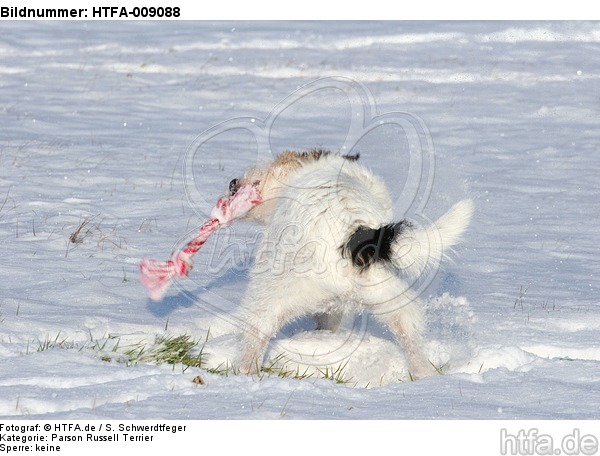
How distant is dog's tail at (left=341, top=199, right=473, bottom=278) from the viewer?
409 centimetres

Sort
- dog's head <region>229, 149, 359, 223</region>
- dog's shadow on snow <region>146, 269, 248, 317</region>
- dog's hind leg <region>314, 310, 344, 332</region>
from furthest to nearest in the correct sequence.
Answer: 1. dog's shadow on snow <region>146, 269, 248, 317</region>
2. dog's hind leg <region>314, 310, 344, 332</region>
3. dog's head <region>229, 149, 359, 223</region>

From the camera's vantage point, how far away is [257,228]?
23.6ft

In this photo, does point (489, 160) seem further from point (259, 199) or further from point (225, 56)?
point (225, 56)

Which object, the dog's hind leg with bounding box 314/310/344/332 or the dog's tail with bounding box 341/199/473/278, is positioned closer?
the dog's tail with bounding box 341/199/473/278

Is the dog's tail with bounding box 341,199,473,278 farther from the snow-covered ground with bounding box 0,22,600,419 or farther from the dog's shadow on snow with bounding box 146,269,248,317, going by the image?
the dog's shadow on snow with bounding box 146,269,248,317

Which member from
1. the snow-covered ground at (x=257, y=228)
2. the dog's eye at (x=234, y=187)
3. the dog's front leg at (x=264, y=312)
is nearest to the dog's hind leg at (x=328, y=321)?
the snow-covered ground at (x=257, y=228)

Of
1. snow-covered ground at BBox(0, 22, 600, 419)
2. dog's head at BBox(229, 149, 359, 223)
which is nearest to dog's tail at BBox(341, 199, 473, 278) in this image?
snow-covered ground at BBox(0, 22, 600, 419)

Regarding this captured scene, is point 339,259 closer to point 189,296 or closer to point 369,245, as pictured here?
point 369,245

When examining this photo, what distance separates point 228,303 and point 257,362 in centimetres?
128

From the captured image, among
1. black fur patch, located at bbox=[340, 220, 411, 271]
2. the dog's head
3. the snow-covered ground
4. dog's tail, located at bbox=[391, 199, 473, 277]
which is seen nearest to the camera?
the snow-covered ground

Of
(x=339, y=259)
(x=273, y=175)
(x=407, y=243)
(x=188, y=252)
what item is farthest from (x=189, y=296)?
(x=407, y=243)

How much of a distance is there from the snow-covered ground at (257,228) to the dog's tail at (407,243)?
577 millimetres

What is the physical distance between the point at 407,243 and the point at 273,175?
1.13 m

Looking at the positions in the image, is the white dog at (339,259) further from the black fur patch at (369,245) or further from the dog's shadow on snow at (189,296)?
the dog's shadow on snow at (189,296)
